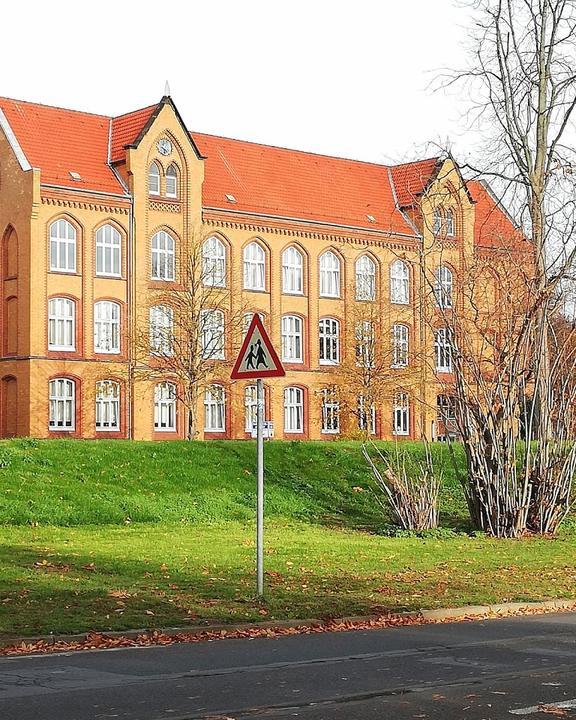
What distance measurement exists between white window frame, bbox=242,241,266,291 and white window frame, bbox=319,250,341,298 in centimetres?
398

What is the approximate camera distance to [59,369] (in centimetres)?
5888

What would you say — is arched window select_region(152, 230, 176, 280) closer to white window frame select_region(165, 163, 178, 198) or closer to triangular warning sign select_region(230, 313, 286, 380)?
white window frame select_region(165, 163, 178, 198)

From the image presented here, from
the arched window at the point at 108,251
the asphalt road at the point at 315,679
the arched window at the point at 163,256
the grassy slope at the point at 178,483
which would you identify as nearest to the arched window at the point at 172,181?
the arched window at the point at 163,256

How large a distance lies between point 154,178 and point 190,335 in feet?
31.1

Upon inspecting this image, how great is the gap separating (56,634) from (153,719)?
4340mm

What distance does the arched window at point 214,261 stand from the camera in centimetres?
6231

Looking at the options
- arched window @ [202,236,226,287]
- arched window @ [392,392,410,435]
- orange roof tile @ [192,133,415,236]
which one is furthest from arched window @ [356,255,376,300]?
arched window @ [202,236,226,287]

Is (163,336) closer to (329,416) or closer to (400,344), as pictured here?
(329,416)

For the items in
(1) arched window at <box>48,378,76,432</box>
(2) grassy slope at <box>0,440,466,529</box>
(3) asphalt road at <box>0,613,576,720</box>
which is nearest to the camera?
(3) asphalt road at <box>0,613,576,720</box>

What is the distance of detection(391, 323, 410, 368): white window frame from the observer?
65.4 m

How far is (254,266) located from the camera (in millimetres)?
66875

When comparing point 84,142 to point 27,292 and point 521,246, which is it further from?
point 521,246

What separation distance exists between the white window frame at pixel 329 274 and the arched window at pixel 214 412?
9223mm

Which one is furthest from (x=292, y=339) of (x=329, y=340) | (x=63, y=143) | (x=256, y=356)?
(x=256, y=356)
